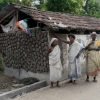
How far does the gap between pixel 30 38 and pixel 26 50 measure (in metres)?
0.57

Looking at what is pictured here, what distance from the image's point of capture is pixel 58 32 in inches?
417

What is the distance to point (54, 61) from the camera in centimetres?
945

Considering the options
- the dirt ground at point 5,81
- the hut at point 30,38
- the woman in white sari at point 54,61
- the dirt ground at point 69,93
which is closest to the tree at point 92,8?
the hut at point 30,38

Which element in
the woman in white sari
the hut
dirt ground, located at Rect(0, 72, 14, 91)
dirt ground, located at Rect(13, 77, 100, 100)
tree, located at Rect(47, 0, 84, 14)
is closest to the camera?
dirt ground, located at Rect(13, 77, 100, 100)

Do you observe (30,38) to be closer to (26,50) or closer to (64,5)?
(26,50)

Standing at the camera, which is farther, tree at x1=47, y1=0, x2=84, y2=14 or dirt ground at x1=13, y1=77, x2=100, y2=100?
tree at x1=47, y1=0, x2=84, y2=14

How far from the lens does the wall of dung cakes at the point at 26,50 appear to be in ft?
33.6

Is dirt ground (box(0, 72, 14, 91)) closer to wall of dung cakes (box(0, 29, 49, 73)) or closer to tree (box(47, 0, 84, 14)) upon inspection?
wall of dung cakes (box(0, 29, 49, 73))

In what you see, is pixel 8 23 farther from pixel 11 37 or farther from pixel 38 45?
pixel 38 45

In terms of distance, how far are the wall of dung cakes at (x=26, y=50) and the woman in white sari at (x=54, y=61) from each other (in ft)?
1.88

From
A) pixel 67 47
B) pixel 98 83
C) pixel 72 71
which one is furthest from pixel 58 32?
pixel 98 83

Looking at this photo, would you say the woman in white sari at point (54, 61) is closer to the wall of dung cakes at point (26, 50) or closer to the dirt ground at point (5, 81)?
the wall of dung cakes at point (26, 50)

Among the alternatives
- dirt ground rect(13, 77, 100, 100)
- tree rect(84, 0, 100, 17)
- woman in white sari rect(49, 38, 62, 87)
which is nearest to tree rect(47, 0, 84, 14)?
tree rect(84, 0, 100, 17)

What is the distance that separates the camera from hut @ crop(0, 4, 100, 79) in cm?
1018
